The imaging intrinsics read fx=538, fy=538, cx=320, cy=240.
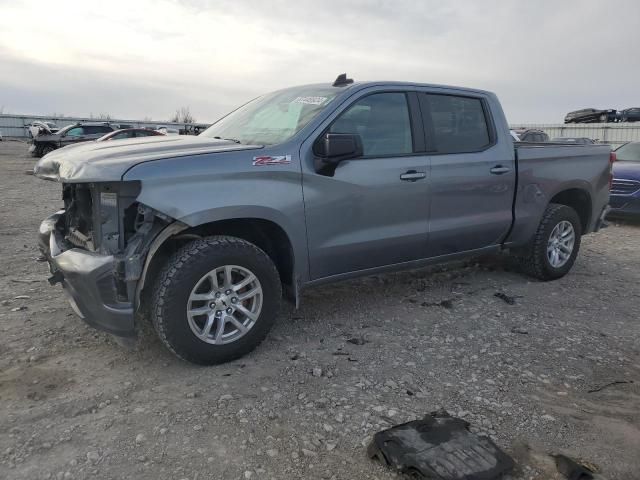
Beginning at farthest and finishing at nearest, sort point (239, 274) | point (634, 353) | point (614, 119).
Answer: point (614, 119) → point (634, 353) → point (239, 274)

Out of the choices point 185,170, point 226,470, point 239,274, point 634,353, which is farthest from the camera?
point 634,353

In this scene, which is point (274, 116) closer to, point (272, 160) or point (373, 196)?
point (272, 160)

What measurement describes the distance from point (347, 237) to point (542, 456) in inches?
76.9

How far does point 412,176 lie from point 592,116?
25.4 metres

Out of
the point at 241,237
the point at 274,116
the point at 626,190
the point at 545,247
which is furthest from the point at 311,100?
the point at 626,190

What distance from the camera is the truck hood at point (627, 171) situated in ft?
30.9

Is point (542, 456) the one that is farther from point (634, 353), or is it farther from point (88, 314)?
point (88, 314)

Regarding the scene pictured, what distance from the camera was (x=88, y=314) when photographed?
332 centimetres

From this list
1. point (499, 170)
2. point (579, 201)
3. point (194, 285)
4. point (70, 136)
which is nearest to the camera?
point (194, 285)

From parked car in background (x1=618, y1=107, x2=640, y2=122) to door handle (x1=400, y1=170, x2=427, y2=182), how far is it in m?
24.6

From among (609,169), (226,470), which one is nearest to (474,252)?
(609,169)

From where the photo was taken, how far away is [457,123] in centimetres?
480

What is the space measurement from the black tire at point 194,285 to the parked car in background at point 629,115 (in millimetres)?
25994

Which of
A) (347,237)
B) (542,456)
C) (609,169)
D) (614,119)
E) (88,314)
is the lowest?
(542,456)
